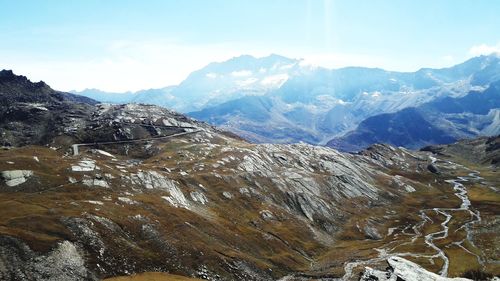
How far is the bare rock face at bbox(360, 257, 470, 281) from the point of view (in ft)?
223

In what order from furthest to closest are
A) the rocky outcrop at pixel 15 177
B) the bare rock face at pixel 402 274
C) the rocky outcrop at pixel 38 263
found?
1. the rocky outcrop at pixel 15 177
2. the rocky outcrop at pixel 38 263
3. the bare rock face at pixel 402 274

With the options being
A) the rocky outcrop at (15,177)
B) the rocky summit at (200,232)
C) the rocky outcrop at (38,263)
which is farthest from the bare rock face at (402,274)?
the rocky outcrop at (15,177)

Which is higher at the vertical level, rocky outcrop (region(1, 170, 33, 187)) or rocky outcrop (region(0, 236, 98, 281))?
rocky outcrop (region(1, 170, 33, 187))

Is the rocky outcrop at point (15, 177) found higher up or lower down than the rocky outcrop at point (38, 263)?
higher up

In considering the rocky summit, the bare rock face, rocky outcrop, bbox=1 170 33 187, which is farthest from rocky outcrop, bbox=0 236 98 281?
the bare rock face

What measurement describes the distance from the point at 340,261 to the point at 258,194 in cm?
5991

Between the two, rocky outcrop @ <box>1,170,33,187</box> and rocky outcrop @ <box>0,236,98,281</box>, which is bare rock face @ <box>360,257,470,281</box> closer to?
rocky outcrop @ <box>0,236,98,281</box>

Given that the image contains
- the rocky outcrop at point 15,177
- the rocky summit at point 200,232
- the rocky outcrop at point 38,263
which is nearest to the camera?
the rocky outcrop at point 38,263

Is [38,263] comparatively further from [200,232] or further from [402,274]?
[402,274]

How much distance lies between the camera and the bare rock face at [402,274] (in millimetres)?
67938

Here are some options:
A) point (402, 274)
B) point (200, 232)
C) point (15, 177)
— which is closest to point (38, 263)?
point (200, 232)

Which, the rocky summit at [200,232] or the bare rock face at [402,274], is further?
the rocky summit at [200,232]

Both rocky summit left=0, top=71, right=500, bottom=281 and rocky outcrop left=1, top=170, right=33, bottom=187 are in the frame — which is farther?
rocky outcrop left=1, top=170, right=33, bottom=187

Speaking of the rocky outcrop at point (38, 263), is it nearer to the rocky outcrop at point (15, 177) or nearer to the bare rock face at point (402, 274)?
the rocky outcrop at point (15, 177)
